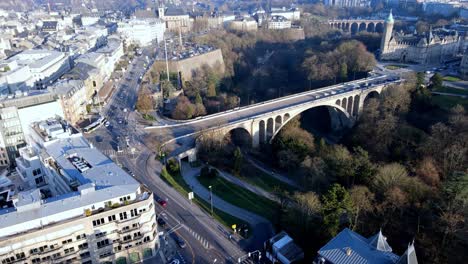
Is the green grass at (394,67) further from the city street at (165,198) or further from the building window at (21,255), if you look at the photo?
the building window at (21,255)

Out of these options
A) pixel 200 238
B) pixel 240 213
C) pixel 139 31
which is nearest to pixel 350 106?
pixel 240 213

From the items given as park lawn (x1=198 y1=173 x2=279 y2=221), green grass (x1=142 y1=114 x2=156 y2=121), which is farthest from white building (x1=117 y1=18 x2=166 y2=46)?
park lawn (x1=198 y1=173 x2=279 y2=221)

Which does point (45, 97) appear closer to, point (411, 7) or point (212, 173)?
point (212, 173)

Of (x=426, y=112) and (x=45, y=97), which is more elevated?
(x=45, y=97)

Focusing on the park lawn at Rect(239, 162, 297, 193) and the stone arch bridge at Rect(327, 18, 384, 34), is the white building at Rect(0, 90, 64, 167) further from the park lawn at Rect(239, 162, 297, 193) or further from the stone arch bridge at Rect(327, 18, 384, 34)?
the stone arch bridge at Rect(327, 18, 384, 34)

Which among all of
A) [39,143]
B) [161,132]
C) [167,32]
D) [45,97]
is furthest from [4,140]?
[167,32]

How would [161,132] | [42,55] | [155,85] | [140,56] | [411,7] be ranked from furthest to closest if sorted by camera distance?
[411,7], [140,56], [42,55], [155,85], [161,132]

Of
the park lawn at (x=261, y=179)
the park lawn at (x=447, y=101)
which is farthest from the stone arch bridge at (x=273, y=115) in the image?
the park lawn at (x=447, y=101)
